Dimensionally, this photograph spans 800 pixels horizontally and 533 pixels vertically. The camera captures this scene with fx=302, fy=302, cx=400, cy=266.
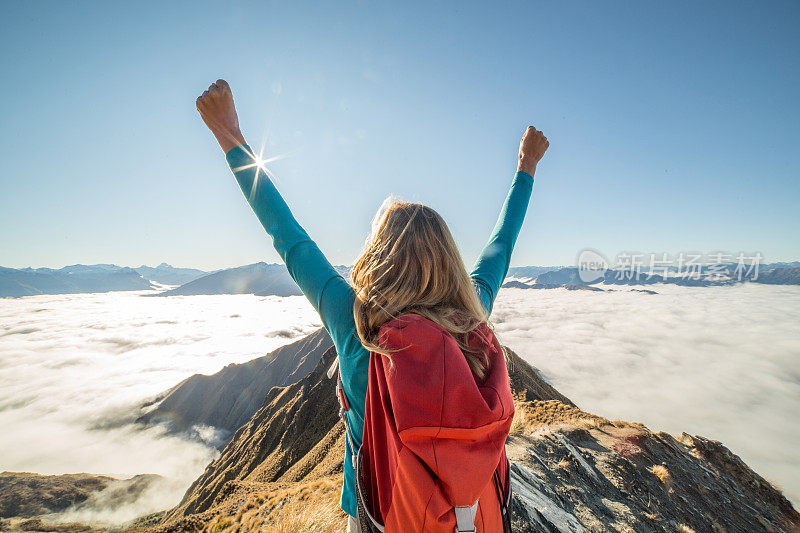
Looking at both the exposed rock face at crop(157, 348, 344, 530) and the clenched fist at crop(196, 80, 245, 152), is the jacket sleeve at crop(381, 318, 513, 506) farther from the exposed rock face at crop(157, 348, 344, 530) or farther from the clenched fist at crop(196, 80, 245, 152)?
the exposed rock face at crop(157, 348, 344, 530)

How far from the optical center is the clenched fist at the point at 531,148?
2930 mm

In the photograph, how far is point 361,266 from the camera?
1805mm

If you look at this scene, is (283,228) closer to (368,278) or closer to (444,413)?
(368,278)

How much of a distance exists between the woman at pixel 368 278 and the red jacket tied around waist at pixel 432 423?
9 centimetres

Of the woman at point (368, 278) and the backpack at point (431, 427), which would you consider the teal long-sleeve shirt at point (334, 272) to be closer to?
the woman at point (368, 278)

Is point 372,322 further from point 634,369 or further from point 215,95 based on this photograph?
point 634,369

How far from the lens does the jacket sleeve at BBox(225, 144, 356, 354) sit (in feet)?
5.46

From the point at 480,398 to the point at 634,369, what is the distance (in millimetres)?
191187

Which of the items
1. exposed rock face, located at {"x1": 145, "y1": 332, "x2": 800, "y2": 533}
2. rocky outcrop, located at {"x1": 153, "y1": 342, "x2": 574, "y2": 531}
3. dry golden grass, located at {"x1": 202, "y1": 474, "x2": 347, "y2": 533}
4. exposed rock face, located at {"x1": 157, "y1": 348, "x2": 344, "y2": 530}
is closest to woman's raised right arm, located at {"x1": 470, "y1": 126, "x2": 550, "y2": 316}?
exposed rock face, located at {"x1": 145, "y1": 332, "x2": 800, "y2": 533}

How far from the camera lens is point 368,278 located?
1632mm

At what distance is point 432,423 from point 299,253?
126 cm

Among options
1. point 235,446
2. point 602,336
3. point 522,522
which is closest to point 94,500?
point 235,446

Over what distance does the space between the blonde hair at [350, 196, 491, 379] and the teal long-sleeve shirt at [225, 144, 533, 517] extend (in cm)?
17

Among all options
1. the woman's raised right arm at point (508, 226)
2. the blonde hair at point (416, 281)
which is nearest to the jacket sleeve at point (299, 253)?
the blonde hair at point (416, 281)
